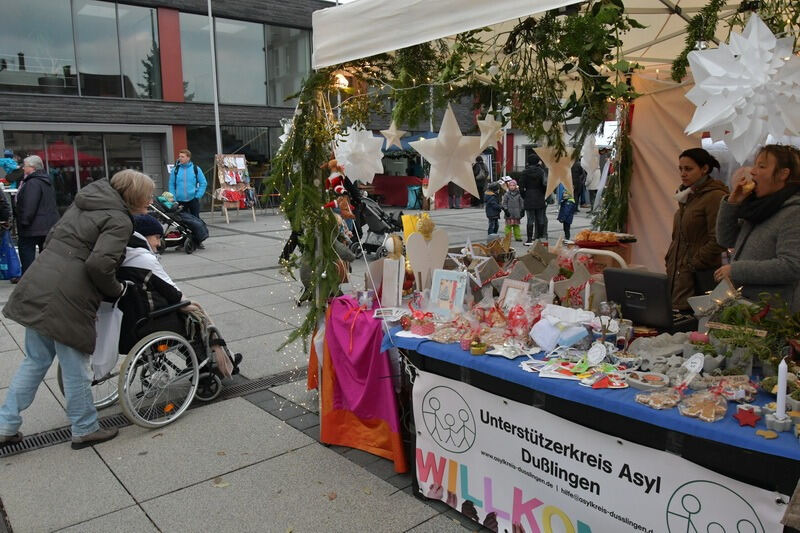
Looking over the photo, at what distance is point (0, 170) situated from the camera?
10.4 m

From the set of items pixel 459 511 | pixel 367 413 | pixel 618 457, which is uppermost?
pixel 618 457

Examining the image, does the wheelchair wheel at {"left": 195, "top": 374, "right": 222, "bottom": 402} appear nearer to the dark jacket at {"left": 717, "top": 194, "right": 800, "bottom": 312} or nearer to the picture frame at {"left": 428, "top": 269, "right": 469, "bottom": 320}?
the picture frame at {"left": 428, "top": 269, "right": 469, "bottom": 320}

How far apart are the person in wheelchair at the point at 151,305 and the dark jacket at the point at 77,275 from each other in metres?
0.31

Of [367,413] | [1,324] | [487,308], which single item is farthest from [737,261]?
[1,324]

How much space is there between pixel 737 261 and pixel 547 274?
100cm

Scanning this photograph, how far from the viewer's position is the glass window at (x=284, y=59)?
62.4 ft

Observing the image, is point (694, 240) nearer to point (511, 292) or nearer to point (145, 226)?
point (511, 292)

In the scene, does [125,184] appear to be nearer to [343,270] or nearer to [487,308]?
[343,270]

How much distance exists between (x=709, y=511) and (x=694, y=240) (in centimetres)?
269

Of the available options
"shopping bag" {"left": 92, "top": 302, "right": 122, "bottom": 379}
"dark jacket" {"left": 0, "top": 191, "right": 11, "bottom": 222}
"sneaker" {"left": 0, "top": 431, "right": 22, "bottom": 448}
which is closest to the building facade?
"dark jacket" {"left": 0, "top": 191, "right": 11, "bottom": 222}

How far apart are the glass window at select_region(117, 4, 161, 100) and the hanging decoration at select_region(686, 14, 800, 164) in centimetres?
1692

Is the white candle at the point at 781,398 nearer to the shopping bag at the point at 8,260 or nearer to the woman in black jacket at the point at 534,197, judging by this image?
the shopping bag at the point at 8,260

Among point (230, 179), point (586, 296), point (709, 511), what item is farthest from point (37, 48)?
point (709, 511)

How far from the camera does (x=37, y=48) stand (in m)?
14.9
